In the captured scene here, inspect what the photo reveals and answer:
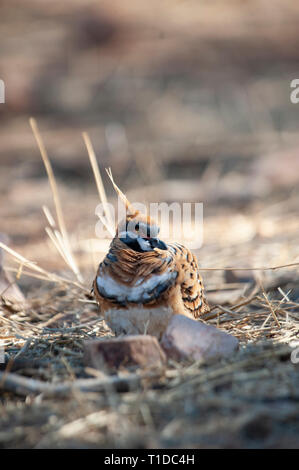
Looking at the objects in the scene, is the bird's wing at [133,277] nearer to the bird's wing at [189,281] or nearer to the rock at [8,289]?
the bird's wing at [189,281]

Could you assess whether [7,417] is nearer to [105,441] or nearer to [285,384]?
[105,441]

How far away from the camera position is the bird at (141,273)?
2592 millimetres

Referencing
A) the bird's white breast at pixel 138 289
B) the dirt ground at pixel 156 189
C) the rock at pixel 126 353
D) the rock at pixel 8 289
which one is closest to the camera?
the dirt ground at pixel 156 189

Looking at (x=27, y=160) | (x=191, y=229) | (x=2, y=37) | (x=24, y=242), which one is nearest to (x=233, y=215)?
(x=191, y=229)

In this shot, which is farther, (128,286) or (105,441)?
(128,286)

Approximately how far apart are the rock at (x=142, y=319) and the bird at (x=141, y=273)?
0.02 metres

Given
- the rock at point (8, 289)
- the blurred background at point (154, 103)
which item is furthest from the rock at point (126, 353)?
the blurred background at point (154, 103)

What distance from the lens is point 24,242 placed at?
5391 millimetres

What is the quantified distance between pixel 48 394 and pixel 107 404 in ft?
0.82

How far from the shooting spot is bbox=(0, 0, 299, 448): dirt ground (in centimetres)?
192

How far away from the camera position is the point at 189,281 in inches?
111

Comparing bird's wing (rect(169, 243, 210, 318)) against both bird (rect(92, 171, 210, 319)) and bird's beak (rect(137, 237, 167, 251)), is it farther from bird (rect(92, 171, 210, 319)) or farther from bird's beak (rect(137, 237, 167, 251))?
bird's beak (rect(137, 237, 167, 251))

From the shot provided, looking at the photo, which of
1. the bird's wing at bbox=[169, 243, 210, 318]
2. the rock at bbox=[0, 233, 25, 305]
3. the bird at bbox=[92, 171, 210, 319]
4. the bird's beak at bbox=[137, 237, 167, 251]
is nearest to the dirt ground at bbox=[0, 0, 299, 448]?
the rock at bbox=[0, 233, 25, 305]

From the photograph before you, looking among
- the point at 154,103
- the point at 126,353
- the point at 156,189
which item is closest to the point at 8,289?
the point at 126,353
